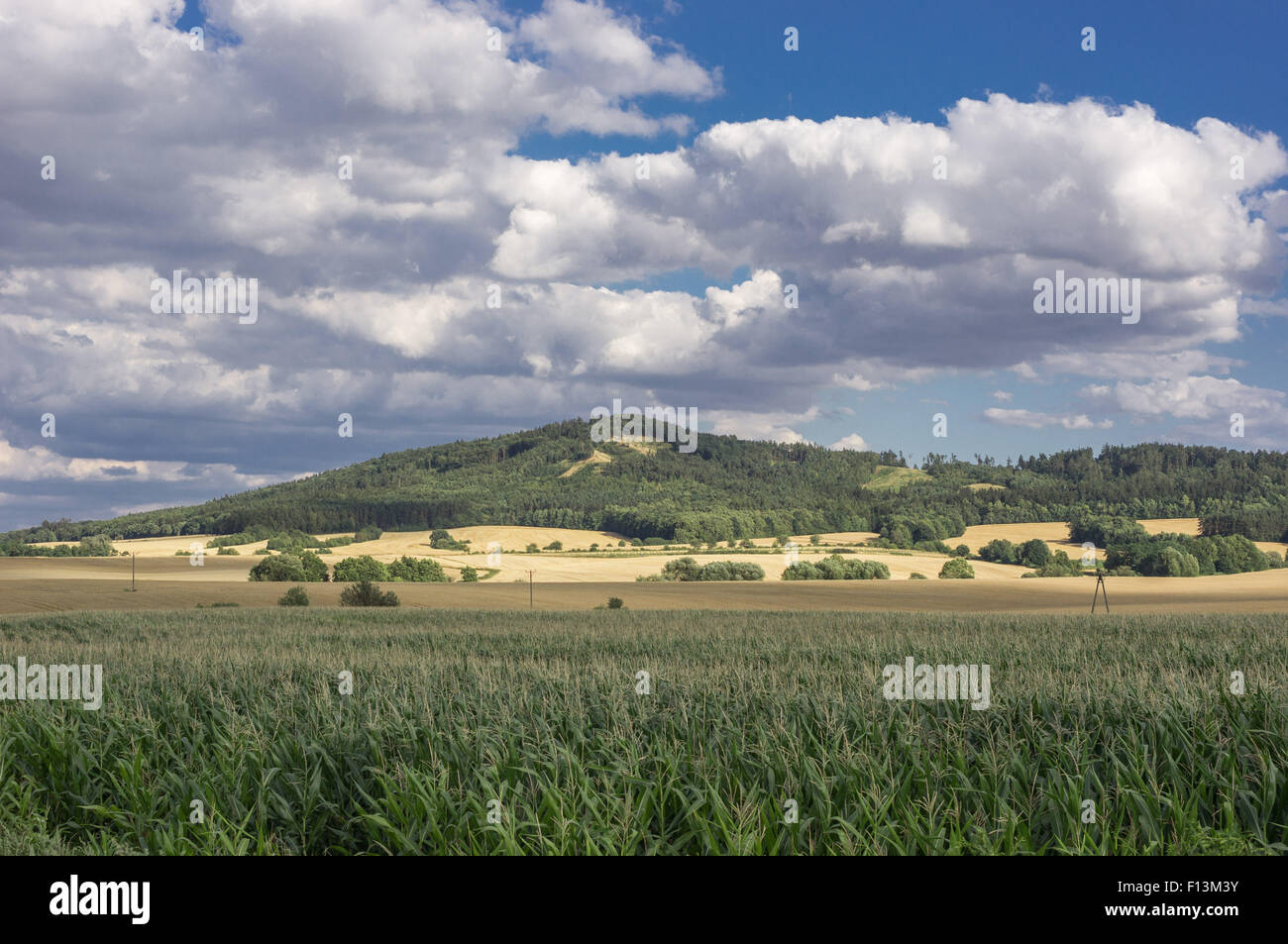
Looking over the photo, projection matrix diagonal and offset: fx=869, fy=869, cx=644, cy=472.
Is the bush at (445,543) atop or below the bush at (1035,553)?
atop

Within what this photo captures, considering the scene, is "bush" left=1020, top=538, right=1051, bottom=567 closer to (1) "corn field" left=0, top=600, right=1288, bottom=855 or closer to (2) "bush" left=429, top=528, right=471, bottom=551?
(2) "bush" left=429, top=528, right=471, bottom=551

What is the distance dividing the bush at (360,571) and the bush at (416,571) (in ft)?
4.77

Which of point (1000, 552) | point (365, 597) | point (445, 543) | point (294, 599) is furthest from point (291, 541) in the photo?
point (1000, 552)

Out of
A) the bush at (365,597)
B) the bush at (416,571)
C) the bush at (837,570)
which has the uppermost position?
the bush at (365,597)

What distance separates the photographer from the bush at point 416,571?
375 feet

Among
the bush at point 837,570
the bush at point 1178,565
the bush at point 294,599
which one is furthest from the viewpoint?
the bush at point 1178,565

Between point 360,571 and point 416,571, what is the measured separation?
8.87 meters

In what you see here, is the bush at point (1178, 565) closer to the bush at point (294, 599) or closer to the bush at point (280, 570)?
the bush at point (294, 599)

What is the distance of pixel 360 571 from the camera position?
357 feet

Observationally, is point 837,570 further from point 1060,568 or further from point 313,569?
point 313,569

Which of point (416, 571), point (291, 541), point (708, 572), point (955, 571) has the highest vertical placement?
point (291, 541)

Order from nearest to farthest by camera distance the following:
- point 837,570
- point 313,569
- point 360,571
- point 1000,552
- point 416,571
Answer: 1. point 313,569
2. point 360,571
3. point 416,571
4. point 837,570
5. point 1000,552

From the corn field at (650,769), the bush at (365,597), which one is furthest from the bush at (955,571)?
the corn field at (650,769)
